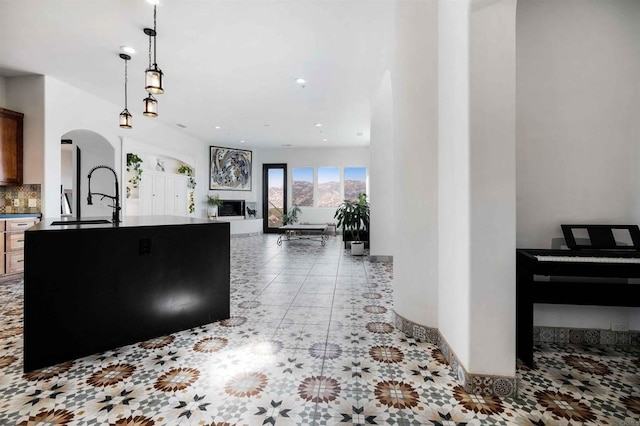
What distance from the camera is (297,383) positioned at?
6.10 ft

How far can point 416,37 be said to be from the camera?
98.6 inches

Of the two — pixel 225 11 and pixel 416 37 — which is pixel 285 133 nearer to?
pixel 225 11

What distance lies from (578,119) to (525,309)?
1.57 metres

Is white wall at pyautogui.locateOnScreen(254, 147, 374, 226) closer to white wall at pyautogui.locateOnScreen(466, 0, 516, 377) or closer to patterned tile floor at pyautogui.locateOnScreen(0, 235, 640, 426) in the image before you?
patterned tile floor at pyautogui.locateOnScreen(0, 235, 640, 426)

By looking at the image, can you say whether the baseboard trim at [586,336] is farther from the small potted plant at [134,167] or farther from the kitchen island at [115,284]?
the small potted plant at [134,167]

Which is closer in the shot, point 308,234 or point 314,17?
point 314,17

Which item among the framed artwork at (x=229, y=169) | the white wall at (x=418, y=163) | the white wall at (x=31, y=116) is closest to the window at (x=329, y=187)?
the framed artwork at (x=229, y=169)

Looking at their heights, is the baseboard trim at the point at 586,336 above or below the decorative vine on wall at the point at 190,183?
below

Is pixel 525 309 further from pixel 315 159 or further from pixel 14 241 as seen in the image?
pixel 315 159

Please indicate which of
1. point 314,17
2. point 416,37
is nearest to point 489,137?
point 416,37

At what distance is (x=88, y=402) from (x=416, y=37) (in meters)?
3.56

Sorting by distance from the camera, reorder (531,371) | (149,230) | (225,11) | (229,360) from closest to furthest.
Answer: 1. (531,371)
2. (229,360)
3. (149,230)
4. (225,11)

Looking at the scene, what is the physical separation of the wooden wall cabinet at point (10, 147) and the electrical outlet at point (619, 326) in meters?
7.82

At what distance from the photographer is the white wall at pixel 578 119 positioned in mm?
2221
